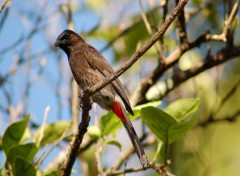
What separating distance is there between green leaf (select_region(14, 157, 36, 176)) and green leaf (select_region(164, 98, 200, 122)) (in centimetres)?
77

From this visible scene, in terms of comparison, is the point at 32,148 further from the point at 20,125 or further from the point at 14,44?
the point at 14,44

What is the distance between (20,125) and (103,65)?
0.98 m

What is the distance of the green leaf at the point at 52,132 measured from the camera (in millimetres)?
3162

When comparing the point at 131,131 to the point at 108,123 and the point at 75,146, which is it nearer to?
the point at 108,123

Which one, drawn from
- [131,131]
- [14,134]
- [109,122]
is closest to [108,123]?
[109,122]

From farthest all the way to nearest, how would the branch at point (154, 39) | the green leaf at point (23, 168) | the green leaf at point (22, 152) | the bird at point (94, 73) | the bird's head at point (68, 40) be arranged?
the bird's head at point (68, 40)
the bird at point (94, 73)
the green leaf at point (22, 152)
the green leaf at point (23, 168)
the branch at point (154, 39)

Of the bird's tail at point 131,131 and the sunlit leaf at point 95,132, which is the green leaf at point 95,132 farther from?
the bird's tail at point 131,131

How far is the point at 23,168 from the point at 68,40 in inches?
59.8

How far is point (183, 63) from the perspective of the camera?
15.6 feet

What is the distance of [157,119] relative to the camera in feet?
8.61

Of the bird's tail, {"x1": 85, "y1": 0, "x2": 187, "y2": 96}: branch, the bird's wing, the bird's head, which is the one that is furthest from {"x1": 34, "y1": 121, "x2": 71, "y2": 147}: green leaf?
{"x1": 85, "y1": 0, "x2": 187, "y2": 96}: branch

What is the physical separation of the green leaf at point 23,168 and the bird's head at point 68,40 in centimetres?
149

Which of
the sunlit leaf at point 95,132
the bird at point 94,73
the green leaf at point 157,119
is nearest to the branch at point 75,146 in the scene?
the green leaf at point 157,119

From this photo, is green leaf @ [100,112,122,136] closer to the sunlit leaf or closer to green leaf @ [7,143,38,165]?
the sunlit leaf
